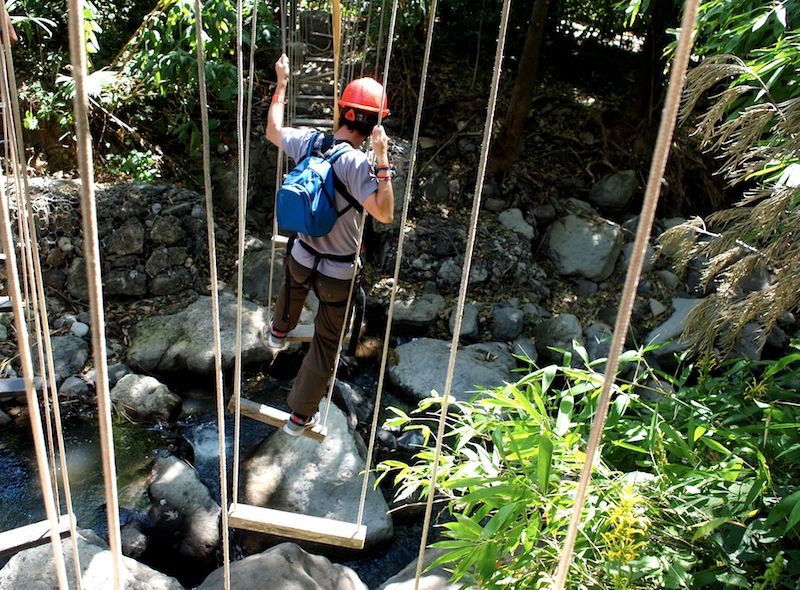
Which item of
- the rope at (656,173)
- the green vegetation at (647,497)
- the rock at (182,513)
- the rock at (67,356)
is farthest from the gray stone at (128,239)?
the rope at (656,173)

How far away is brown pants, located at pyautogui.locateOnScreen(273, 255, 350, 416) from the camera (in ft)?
5.85

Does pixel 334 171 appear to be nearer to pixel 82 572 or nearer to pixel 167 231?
pixel 82 572

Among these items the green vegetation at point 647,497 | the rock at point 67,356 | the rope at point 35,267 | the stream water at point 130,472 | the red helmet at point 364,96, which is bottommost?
the stream water at point 130,472

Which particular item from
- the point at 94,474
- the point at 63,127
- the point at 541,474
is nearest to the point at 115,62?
the point at 63,127

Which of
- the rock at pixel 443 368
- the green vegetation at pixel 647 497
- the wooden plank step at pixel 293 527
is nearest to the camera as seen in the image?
the green vegetation at pixel 647 497

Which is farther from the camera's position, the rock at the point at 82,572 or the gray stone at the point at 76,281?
the gray stone at the point at 76,281

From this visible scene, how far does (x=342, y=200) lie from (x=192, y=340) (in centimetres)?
187

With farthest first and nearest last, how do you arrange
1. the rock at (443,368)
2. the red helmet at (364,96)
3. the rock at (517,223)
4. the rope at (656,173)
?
the rock at (517,223), the rock at (443,368), the red helmet at (364,96), the rope at (656,173)

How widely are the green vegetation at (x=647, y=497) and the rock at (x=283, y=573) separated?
1.65ft

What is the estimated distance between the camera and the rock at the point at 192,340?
3.17m

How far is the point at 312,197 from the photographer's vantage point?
1.57 meters

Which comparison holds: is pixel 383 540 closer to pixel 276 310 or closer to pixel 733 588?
pixel 276 310

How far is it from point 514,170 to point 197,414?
8.59ft

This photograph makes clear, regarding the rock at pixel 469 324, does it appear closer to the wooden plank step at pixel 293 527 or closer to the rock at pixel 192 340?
the rock at pixel 192 340
